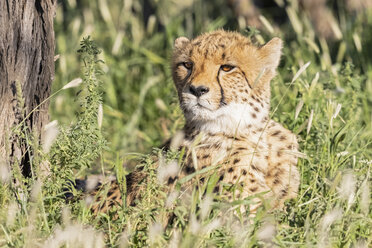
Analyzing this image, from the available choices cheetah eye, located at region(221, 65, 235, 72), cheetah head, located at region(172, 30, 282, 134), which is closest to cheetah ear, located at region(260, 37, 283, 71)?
cheetah head, located at region(172, 30, 282, 134)

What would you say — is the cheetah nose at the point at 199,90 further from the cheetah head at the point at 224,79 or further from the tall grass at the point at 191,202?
the tall grass at the point at 191,202

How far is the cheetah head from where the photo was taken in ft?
11.2

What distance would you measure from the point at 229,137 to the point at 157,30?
334cm

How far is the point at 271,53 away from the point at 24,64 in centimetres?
141

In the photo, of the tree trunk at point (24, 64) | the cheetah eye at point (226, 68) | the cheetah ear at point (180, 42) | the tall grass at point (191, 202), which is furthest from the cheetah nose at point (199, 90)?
the tree trunk at point (24, 64)

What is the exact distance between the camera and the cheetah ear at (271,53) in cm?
372

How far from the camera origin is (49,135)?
9.38 feet

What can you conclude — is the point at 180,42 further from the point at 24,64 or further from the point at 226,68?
the point at 24,64

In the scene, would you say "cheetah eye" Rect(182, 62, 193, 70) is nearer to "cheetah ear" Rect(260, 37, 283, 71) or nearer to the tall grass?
"cheetah ear" Rect(260, 37, 283, 71)

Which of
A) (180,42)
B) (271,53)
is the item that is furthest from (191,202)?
(180,42)

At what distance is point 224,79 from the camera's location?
3.49 metres

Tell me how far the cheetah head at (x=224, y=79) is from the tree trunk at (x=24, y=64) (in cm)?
75

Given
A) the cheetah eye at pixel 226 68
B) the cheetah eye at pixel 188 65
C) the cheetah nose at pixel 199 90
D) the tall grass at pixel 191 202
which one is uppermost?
the cheetah eye at pixel 188 65

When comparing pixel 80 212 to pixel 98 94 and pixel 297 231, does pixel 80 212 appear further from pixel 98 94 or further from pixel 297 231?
pixel 297 231
